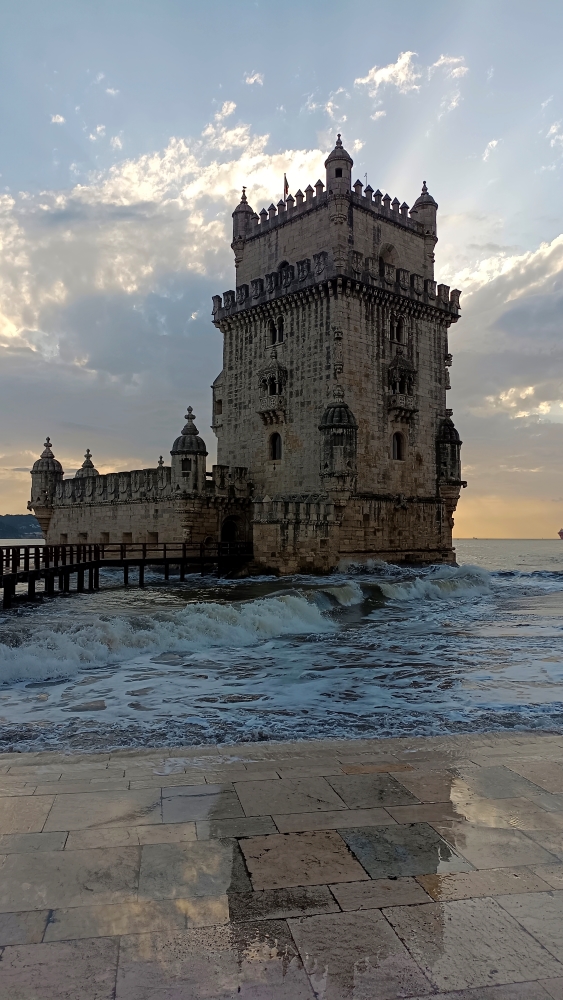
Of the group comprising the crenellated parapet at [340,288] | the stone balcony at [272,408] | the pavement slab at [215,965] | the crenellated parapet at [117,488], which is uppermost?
the crenellated parapet at [340,288]

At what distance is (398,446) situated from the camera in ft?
105

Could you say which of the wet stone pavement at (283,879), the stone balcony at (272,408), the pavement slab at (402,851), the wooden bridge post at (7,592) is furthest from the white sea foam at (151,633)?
the stone balcony at (272,408)

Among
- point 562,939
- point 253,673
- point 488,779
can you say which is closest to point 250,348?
point 253,673

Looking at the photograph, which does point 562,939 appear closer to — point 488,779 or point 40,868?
point 488,779

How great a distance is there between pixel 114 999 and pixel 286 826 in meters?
1.92

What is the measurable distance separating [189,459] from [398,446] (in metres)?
9.67

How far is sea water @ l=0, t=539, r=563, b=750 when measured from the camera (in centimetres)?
789

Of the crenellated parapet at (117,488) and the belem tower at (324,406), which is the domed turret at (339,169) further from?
the crenellated parapet at (117,488)

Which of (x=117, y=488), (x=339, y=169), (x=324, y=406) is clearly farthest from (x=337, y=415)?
(x=117, y=488)

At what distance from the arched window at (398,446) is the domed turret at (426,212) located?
424 inches

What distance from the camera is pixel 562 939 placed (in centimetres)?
334

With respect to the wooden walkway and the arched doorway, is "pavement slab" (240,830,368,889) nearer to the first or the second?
the wooden walkway

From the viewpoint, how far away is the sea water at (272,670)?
311 inches

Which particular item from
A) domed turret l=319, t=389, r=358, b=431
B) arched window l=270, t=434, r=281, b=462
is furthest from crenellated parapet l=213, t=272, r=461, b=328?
arched window l=270, t=434, r=281, b=462
